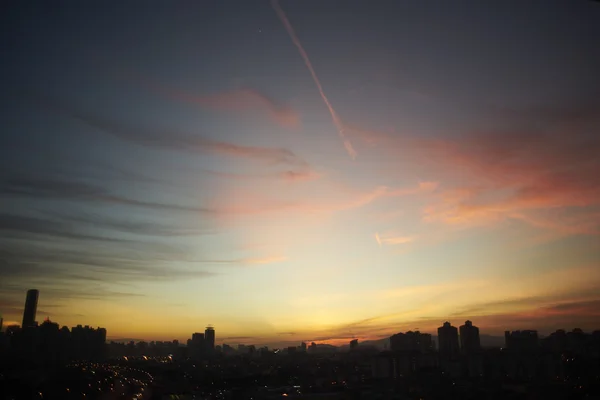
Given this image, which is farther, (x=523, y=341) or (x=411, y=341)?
(x=411, y=341)

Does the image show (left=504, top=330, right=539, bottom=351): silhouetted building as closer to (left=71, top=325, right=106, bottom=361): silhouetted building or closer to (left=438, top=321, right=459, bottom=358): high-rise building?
(left=438, top=321, right=459, bottom=358): high-rise building

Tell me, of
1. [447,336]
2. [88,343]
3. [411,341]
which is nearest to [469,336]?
[447,336]

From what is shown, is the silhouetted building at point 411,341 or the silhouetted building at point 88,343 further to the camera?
the silhouetted building at point 88,343

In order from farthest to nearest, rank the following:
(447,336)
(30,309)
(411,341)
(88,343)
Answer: (30,309) < (88,343) < (411,341) < (447,336)

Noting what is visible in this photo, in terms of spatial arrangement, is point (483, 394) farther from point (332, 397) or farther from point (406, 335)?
point (406, 335)

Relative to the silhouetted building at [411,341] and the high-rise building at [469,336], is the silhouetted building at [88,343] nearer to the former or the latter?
the silhouetted building at [411,341]

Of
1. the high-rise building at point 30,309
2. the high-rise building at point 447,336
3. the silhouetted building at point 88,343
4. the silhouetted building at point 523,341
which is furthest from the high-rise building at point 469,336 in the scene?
the high-rise building at point 30,309

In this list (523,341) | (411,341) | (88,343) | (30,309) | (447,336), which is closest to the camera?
(523,341)

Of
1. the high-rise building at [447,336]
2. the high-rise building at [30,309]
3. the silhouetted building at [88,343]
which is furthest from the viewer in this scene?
the high-rise building at [30,309]

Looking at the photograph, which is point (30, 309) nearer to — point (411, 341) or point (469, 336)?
point (411, 341)

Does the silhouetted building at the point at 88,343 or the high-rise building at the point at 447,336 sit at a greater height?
the high-rise building at the point at 447,336

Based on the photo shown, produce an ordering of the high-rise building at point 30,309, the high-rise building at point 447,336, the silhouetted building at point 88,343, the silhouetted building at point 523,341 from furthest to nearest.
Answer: the high-rise building at point 30,309 → the silhouetted building at point 88,343 → the high-rise building at point 447,336 → the silhouetted building at point 523,341
